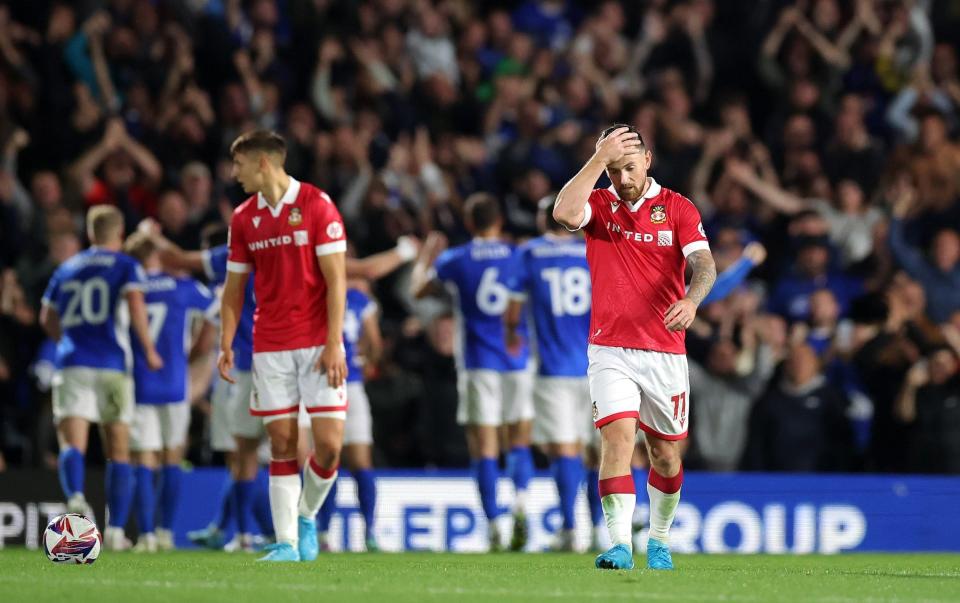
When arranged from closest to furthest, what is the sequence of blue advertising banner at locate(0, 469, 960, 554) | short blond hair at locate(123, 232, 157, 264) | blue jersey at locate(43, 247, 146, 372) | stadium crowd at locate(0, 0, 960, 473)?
blue jersey at locate(43, 247, 146, 372)
short blond hair at locate(123, 232, 157, 264)
blue advertising banner at locate(0, 469, 960, 554)
stadium crowd at locate(0, 0, 960, 473)

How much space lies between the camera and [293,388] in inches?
375

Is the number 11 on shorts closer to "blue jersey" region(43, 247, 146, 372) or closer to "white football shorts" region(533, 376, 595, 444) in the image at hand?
"white football shorts" region(533, 376, 595, 444)

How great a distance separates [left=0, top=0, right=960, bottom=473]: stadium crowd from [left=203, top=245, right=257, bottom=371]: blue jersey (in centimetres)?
241

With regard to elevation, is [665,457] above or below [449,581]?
above

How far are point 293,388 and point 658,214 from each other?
246 centimetres

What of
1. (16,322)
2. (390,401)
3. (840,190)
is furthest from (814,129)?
(16,322)

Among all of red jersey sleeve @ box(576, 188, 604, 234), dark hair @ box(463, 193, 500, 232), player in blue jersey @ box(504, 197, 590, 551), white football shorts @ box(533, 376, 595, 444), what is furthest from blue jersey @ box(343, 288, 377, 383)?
red jersey sleeve @ box(576, 188, 604, 234)

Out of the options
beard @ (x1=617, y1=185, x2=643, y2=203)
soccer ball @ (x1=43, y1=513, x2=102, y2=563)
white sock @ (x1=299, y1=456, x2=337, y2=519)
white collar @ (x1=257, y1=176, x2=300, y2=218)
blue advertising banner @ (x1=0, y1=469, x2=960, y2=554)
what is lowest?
blue advertising banner @ (x1=0, y1=469, x2=960, y2=554)

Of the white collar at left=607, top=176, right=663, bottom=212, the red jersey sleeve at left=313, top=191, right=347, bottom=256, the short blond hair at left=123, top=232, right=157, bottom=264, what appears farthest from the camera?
the short blond hair at left=123, top=232, right=157, bottom=264

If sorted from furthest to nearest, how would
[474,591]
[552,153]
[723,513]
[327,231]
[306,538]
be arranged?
[552,153] → [723,513] → [306,538] → [327,231] → [474,591]

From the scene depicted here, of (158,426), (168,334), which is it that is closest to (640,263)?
(168,334)

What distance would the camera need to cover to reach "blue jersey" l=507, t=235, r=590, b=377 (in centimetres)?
1252

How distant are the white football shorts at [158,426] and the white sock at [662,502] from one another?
5.52 m

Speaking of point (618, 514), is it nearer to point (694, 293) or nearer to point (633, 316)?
point (633, 316)
